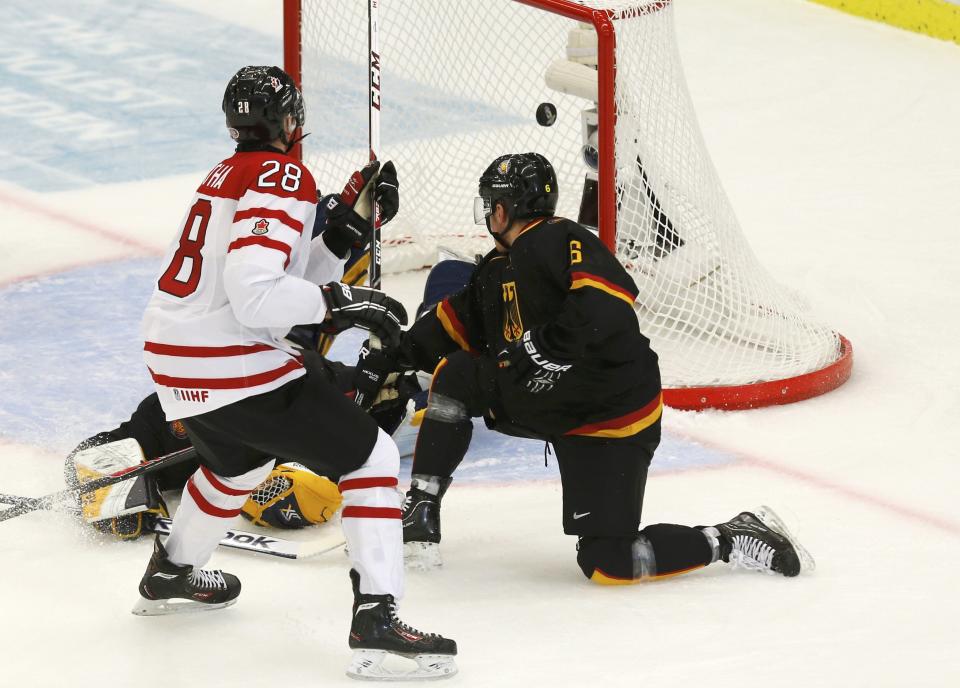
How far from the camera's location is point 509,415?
328 cm

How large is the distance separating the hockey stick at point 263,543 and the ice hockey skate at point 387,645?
1.87 feet

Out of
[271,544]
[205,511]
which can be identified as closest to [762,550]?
[271,544]

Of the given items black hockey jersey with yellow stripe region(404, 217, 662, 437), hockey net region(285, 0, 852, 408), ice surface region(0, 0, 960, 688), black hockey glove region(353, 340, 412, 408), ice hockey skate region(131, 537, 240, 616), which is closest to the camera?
ice surface region(0, 0, 960, 688)

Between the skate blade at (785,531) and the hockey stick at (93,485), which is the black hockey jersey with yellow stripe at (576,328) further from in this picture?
the hockey stick at (93,485)

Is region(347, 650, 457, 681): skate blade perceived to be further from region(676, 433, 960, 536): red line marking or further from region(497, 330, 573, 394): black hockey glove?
region(676, 433, 960, 536): red line marking

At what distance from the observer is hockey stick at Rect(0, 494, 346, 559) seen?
3.28 metres

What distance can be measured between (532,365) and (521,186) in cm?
38

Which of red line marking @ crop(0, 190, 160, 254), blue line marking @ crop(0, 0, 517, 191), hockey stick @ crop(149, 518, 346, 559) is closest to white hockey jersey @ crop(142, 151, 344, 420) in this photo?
hockey stick @ crop(149, 518, 346, 559)

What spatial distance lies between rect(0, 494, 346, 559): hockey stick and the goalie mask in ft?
0.18

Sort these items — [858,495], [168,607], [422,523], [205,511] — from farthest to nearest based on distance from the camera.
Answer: [858,495], [422,523], [168,607], [205,511]

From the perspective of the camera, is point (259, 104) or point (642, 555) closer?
point (259, 104)

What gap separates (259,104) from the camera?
272cm

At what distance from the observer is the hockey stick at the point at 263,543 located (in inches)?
129

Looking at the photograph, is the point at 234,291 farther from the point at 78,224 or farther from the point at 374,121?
the point at 78,224
